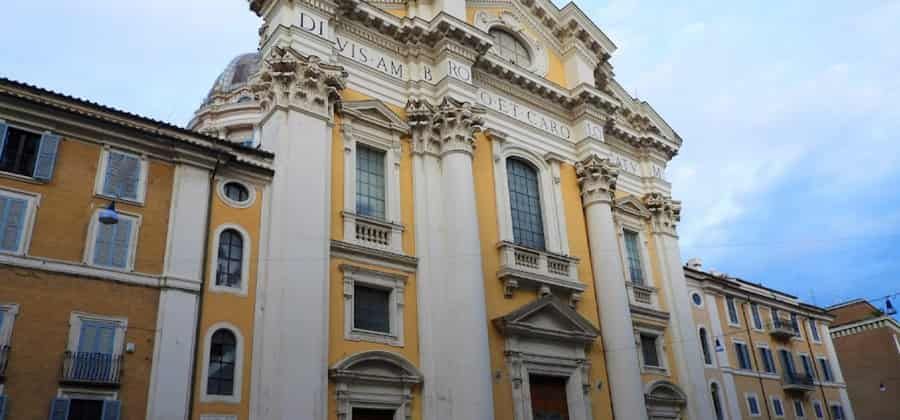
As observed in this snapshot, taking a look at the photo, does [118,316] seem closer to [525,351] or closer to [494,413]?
[494,413]

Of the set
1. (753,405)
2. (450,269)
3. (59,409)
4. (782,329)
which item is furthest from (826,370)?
(59,409)

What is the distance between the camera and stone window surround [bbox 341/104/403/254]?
1778 centimetres

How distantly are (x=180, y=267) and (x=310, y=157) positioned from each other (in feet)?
13.5

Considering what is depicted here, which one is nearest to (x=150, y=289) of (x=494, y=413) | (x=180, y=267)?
(x=180, y=267)

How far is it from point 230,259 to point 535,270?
29.9ft

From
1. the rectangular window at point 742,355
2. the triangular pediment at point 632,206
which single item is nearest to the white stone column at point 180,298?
the triangular pediment at point 632,206

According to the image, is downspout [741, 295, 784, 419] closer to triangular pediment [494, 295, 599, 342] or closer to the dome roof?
triangular pediment [494, 295, 599, 342]

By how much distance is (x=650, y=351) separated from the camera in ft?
78.7

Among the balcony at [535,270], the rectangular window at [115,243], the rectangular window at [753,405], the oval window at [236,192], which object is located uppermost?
the oval window at [236,192]

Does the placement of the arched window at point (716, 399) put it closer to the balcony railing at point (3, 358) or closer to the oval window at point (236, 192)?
the oval window at point (236, 192)

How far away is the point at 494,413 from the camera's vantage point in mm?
17922

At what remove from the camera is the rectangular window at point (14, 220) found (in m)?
12.7

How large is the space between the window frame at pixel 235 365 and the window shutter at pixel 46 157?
419 centimetres

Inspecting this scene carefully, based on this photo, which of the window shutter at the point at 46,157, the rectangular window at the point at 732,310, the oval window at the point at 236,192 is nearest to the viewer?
the window shutter at the point at 46,157
